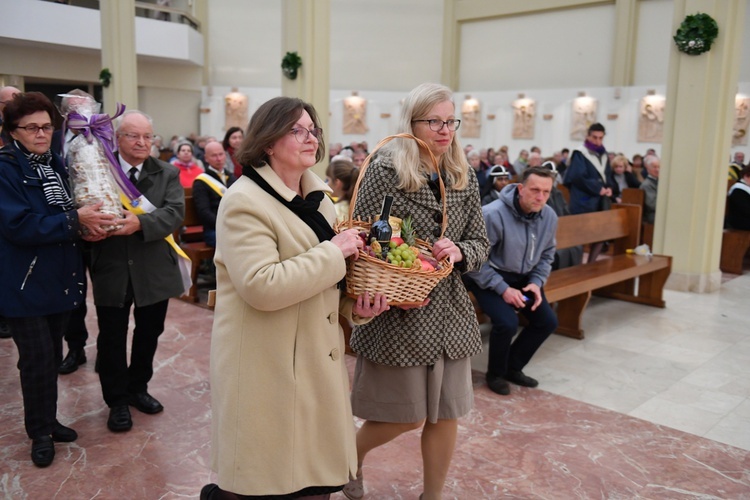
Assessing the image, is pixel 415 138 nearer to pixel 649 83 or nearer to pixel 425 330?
pixel 425 330

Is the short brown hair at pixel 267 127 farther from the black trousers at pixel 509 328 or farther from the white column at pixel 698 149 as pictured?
the white column at pixel 698 149

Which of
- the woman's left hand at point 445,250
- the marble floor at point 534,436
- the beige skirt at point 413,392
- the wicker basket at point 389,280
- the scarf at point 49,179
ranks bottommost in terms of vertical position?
the marble floor at point 534,436

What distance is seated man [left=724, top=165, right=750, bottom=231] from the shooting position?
898cm

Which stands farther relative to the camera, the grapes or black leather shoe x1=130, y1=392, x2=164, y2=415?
black leather shoe x1=130, y1=392, x2=164, y2=415

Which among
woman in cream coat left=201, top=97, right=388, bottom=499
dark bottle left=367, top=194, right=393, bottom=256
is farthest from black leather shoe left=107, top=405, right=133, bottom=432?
dark bottle left=367, top=194, right=393, bottom=256

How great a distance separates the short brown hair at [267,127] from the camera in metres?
2.03

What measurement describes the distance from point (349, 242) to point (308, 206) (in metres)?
0.17

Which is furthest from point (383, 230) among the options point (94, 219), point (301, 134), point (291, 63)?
point (291, 63)

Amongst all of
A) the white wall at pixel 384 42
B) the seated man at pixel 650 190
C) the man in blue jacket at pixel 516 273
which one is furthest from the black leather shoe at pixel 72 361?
the white wall at pixel 384 42

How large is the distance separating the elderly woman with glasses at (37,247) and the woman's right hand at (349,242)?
5.25 ft

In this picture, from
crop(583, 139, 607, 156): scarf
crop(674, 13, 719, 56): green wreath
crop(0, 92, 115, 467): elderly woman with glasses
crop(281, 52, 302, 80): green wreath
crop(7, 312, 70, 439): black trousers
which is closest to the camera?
crop(0, 92, 115, 467): elderly woman with glasses

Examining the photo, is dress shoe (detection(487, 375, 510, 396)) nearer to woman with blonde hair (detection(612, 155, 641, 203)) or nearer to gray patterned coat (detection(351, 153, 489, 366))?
gray patterned coat (detection(351, 153, 489, 366))

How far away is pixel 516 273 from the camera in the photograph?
460 cm

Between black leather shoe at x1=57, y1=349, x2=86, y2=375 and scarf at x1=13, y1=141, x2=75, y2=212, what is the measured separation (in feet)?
5.58
